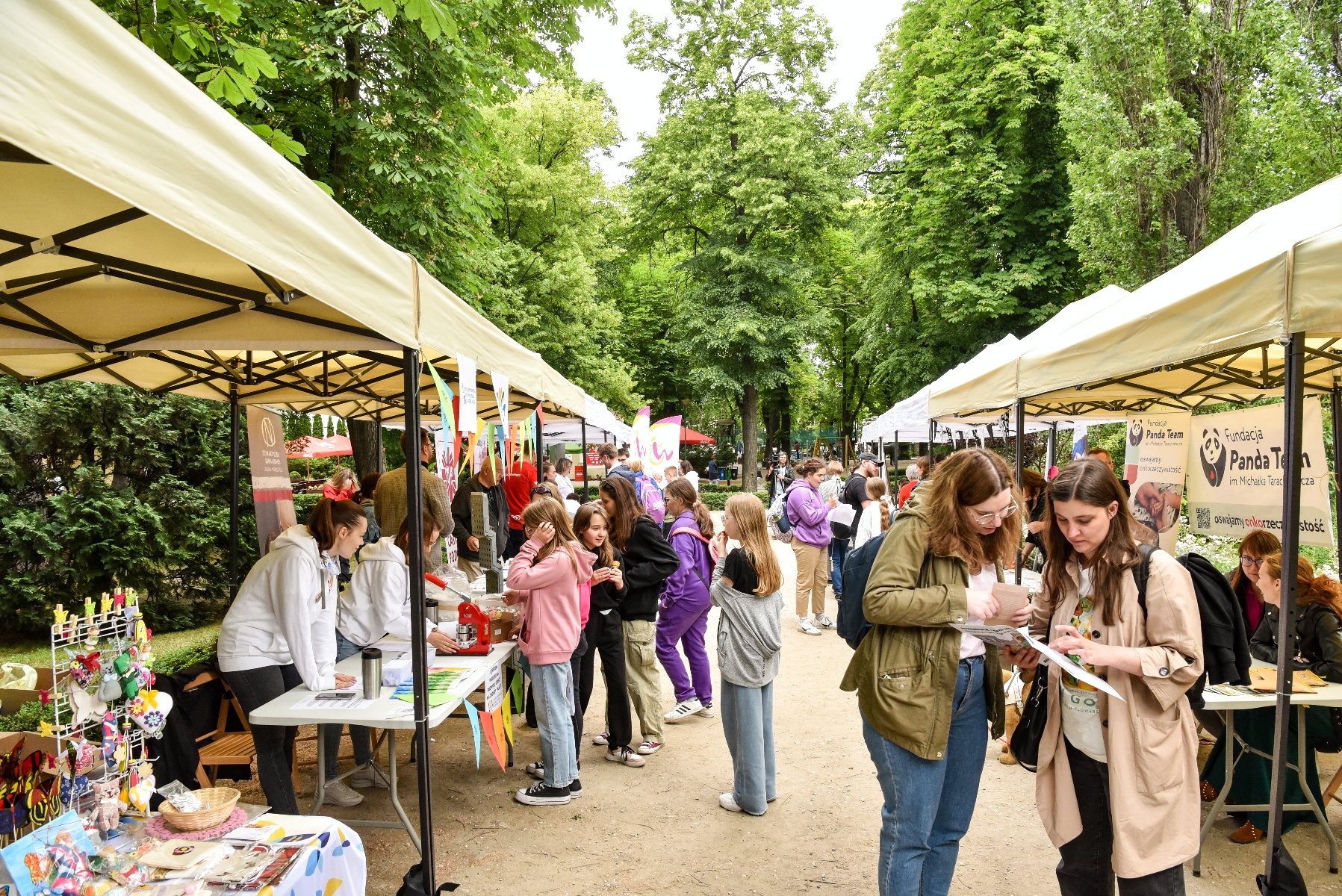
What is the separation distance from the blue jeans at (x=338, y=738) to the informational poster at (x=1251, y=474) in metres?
5.01

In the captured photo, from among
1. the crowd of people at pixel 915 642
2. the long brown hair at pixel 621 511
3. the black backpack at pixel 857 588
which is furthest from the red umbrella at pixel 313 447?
the black backpack at pixel 857 588

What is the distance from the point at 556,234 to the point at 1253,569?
1794 centimetres

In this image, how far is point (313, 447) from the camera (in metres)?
16.3

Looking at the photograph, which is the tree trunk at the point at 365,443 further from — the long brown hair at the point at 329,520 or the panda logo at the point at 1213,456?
the panda logo at the point at 1213,456

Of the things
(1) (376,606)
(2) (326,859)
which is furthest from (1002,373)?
(2) (326,859)

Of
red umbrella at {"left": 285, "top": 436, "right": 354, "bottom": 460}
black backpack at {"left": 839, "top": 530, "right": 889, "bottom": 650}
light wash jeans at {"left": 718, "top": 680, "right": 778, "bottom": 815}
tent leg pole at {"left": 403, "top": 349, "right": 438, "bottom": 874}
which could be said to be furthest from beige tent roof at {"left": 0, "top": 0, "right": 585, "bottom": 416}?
red umbrella at {"left": 285, "top": 436, "right": 354, "bottom": 460}

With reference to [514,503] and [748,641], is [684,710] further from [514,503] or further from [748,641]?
[514,503]

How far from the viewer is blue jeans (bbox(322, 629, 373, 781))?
4.11 meters

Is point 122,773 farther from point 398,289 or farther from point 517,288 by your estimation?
point 517,288

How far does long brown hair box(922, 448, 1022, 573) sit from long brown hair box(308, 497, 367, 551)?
2644 millimetres

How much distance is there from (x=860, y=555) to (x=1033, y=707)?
811 millimetres

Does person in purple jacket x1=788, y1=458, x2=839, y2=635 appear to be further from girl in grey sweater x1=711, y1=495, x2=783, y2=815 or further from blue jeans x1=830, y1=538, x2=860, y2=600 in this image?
girl in grey sweater x1=711, y1=495, x2=783, y2=815

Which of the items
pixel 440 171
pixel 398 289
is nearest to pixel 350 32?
pixel 440 171

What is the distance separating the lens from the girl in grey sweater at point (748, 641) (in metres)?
4.22
